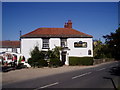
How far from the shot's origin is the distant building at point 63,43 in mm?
29438

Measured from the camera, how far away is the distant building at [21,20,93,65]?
1159 inches

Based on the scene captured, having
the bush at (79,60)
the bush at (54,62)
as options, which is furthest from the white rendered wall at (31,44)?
the bush at (54,62)

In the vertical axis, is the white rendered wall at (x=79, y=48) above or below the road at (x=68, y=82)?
above

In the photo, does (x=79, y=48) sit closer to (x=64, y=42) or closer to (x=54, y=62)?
(x=64, y=42)

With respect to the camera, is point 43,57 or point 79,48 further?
point 79,48

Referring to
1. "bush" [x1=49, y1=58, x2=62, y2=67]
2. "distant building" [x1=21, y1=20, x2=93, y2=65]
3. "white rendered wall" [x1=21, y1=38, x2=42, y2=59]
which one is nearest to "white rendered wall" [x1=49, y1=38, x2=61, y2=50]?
"distant building" [x1=21, y1=20, x2=93, y2=65]

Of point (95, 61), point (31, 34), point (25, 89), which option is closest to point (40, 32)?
point (31, 34)

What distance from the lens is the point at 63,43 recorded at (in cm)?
3023

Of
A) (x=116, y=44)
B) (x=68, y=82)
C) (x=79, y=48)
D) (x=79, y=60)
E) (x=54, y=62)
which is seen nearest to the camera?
(x=116, y=44)

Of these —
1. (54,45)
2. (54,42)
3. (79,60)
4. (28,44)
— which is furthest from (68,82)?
(28,44)

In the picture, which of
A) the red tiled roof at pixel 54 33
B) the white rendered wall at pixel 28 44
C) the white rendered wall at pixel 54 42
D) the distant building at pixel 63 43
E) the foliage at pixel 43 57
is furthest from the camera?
the red tiled roof at pixel 54 33

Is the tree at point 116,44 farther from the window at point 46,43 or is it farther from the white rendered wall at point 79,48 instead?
the window at point 46,43

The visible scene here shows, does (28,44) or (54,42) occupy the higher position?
(54,42)

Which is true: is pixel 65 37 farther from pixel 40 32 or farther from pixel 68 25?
pixel 68 25
